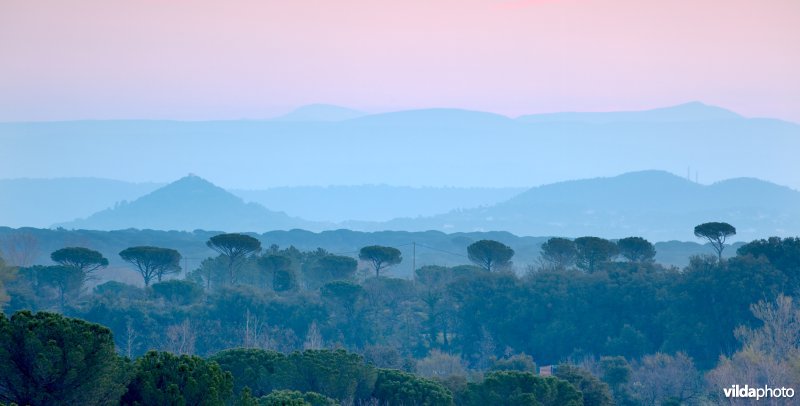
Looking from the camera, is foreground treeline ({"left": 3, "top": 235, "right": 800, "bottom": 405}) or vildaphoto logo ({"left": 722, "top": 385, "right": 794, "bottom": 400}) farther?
foreground treeline ({"left": 3, "top": 235, "right": 800, "bottom": 405})

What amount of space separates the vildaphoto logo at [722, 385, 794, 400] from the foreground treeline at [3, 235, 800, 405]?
12072 mm

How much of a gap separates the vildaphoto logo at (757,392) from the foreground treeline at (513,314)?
39.6 feet

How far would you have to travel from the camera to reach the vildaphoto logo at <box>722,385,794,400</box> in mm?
50500

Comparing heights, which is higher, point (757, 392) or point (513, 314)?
point (513, 314)

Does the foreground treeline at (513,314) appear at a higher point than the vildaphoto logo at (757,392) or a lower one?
higher

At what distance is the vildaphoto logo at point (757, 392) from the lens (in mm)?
50500

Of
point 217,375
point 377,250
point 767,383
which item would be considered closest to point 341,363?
point 217,375

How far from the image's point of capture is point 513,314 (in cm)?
8981

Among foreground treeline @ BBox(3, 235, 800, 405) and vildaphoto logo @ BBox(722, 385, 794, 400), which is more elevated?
foreground treeline @ BBox(3, 235, 800, 405)

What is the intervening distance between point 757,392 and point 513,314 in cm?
3889

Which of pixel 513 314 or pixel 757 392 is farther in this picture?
pixel 513 314

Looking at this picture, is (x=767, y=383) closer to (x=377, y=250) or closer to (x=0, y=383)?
(x=0, y=383)

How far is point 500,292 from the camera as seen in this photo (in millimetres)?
92812

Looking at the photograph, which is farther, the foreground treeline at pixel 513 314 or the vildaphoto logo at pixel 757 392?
the foreground treeline at pixel 513 314
